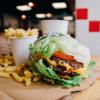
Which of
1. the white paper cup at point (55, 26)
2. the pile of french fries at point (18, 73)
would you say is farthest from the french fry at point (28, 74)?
the white paper cup at point (55, 26)

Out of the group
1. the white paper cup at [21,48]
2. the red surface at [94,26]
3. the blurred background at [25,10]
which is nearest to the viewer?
the white paper cup at [21,48]

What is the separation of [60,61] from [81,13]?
4.10 feet

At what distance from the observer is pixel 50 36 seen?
0.99m

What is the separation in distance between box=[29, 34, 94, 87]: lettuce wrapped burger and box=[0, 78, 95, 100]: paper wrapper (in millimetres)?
31

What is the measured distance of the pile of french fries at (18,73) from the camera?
0.91 meters

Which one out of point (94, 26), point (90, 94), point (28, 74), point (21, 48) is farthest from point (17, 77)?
point (94, 26)

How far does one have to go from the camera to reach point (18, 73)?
0.99 meters

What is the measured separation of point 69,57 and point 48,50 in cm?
9

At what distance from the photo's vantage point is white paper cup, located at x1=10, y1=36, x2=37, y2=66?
41.2 inches

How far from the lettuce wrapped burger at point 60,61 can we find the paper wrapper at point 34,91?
0.03 meters

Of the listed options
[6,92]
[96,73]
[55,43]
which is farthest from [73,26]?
[6,92]

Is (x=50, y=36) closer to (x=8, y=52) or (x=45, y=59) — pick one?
(x=45, y=59)

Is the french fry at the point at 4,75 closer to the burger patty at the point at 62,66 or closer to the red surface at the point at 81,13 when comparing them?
the burger patty at the point at 62,66

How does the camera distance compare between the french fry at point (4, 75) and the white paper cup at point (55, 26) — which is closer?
the french fry at point (4, 75)
